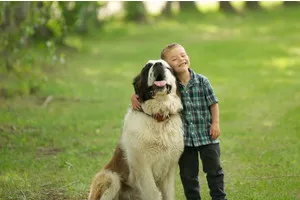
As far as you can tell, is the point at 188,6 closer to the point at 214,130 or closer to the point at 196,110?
the point at 196,110

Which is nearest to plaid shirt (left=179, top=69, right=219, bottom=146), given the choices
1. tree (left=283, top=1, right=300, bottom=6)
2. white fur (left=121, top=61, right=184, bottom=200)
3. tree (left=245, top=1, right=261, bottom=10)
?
white fur (left=121, top=61, right=184, bottom=200)

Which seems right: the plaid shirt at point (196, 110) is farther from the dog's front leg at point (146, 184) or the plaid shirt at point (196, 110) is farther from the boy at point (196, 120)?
the dog's front leg at point (146, 184)

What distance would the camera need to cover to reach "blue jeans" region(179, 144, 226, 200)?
6000 mm

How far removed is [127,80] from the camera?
52.4 ft

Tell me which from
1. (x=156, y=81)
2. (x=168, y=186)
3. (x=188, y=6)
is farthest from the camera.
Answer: (x=188, y=6)

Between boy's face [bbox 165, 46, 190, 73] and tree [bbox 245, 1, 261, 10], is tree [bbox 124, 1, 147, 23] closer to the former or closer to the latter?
tree [bbox 245, 1, 261, 10]

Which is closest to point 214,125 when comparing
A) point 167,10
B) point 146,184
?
point 146,184

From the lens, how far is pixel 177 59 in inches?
231

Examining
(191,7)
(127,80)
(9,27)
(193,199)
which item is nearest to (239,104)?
(127,80)

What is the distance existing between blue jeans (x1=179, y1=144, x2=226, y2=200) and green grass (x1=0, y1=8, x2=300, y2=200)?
0.55 metres

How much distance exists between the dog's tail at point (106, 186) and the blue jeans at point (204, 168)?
0.68m

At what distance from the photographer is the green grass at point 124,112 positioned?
24.0 feet

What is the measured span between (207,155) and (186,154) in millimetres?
209

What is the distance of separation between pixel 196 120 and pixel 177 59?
0.62 meters
